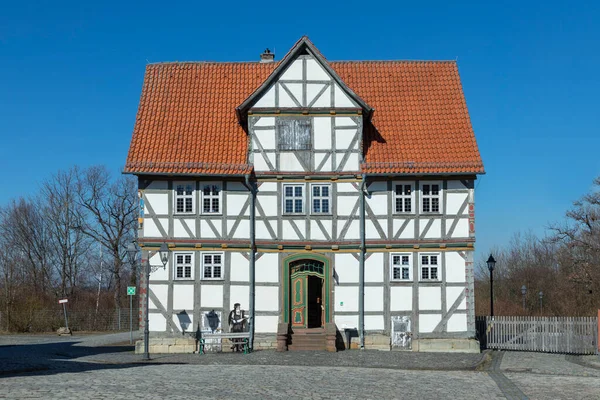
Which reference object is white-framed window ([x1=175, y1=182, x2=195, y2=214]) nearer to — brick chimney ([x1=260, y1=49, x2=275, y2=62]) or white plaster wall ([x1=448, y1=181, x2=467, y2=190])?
brick chimney ([x1=260, y1=49, x2=275, y2=62])

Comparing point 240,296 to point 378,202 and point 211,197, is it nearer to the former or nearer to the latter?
point 211,197

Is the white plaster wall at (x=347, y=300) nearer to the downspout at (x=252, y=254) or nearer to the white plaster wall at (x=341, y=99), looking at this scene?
the downspout at (x=252, y=254)

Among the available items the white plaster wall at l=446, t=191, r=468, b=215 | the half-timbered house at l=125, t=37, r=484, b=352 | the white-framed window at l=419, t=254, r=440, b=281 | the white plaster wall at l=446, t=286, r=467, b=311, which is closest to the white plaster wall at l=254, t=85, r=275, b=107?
the half-timbered house at l=125, t=37, r=484, b=352

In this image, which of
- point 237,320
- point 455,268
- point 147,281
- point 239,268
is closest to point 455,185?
point 455,268

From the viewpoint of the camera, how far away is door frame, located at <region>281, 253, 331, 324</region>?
28.2 m

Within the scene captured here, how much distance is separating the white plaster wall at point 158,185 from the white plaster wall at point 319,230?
5.52 meters

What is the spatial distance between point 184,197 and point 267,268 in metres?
4.01

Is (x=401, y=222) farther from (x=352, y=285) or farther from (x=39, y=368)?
(x=39, y=368)

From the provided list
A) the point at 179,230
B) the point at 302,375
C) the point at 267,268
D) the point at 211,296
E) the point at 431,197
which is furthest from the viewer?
the point at 431,197

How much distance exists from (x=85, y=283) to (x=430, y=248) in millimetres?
41215

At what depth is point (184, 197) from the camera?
93.0 ft

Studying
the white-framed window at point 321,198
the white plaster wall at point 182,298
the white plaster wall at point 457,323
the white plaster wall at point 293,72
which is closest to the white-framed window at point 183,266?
the white plaster wall at point 182,298

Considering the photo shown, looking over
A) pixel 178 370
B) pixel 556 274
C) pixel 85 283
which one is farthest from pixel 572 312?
pixel 85 283

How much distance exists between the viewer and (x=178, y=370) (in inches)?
827
